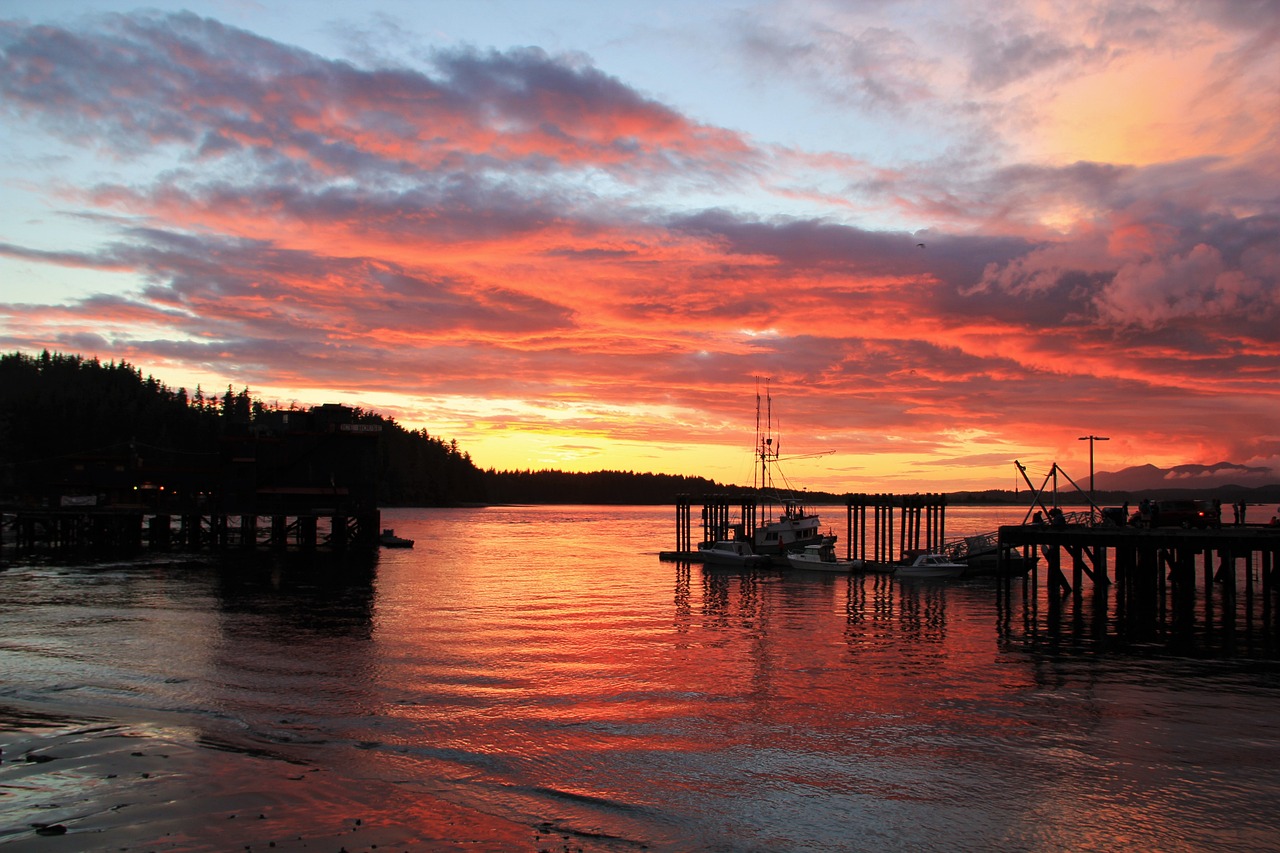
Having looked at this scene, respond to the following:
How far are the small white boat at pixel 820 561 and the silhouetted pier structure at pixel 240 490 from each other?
51.3m

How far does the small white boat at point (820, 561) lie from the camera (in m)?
81.2

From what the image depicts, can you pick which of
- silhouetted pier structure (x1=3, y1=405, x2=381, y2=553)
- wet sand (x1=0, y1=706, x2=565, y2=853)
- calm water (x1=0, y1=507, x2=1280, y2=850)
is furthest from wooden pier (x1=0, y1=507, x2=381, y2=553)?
wet sand (x1=0, y1=706, x2=565, y2=853)

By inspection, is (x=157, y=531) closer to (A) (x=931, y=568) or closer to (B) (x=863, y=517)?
(B) (x=863, y=517)

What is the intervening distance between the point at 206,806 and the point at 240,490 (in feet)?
308

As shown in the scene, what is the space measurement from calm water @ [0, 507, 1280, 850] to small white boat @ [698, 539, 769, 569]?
31478 mm

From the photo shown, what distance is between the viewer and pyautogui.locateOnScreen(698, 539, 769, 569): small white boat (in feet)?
287

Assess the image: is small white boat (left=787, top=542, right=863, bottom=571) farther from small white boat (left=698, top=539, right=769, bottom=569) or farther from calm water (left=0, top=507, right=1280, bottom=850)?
calm water (left=0, top=507, right=1280, bottom=850)

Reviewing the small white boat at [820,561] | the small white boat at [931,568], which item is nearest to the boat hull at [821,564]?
the small white boat at [820,561]

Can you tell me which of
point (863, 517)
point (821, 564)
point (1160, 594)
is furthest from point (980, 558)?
point (1160, 594)

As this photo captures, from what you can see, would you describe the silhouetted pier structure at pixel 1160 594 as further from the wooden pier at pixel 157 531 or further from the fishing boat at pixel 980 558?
the wooden pier at pixel 157 531

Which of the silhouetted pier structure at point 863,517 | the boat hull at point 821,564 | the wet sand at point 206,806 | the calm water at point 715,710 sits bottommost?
the boat hull at point 821,564

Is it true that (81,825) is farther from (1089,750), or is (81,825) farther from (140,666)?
(1089,750)

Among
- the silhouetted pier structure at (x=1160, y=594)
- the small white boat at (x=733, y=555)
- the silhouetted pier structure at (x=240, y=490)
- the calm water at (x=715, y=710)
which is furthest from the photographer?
the silhouetted pier structure at (x=240, y=490)

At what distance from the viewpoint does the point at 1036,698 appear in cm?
2986
